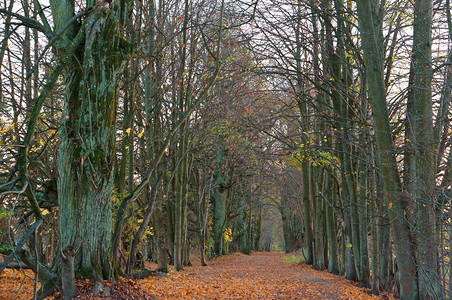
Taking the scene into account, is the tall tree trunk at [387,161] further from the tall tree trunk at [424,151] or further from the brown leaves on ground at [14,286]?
the brown leaves on ground at [14,286]

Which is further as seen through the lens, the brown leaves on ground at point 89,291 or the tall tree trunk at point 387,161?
the tall tree trunk at point 387,161

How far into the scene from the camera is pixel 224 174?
20047 millimetres

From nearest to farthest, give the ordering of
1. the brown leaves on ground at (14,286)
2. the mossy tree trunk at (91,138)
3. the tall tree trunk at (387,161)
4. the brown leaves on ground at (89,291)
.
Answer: the brown leaves on ground at (89,291) < the mossy tree trunk at (91,138) < the brown leaves on ground at (14,286) < the tall tree trunk at (387,161)

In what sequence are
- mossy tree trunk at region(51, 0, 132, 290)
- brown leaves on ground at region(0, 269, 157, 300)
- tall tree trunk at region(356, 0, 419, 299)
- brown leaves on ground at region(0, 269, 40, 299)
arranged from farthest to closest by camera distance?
tall tree trunk at region(356, 0, 419, 299)
brown leaves on ground at region(0, 269, 40, 299)
mossy tree trunk at region(51, 0, 132, 290)
brown leaves on ground at region(0, 269, 157, 300)

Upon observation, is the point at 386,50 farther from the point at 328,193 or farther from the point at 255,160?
the point at 255,160

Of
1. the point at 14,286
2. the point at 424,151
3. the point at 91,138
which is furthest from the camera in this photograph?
the point at 14,286

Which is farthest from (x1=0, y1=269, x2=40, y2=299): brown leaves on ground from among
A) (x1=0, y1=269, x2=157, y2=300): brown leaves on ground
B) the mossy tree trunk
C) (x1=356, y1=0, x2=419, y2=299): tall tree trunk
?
(x1=356, y1=0, x2=419, y2=299): tall tree trunk

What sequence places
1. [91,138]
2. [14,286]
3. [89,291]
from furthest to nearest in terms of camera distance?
[14,286]
[91,138]
[89,291]

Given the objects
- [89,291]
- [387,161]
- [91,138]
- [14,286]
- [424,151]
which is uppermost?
[91,138]

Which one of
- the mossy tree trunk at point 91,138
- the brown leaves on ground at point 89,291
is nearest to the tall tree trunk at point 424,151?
the brown leaves on ground at point 89,291

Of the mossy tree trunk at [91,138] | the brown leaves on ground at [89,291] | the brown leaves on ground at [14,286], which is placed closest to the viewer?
the brown leaves on ground at [89,291]

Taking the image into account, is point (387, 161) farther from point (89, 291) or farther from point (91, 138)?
point (89, 291)

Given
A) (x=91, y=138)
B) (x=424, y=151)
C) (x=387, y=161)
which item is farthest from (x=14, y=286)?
(x=424, y=151)

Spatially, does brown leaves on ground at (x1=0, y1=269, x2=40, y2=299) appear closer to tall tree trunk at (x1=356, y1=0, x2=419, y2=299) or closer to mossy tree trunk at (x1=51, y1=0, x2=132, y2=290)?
mossy tree trunk at (x1=51, y1=0, x2=132, y2=290)
